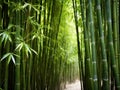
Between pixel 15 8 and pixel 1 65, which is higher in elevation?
pixel 15 8

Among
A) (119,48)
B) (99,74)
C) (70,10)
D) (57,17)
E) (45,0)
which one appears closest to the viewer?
(119,48)

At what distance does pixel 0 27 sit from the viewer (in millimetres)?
2770

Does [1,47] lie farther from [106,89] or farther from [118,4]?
[118,4]

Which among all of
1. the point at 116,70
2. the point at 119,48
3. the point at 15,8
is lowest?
the point at 116,70

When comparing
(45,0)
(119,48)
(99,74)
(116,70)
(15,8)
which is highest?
(45,0)

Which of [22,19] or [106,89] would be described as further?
[22,19]

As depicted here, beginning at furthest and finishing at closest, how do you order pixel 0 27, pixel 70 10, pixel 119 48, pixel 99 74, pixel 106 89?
1. pixel 70 10
2. pixel 99 74
3. pixel 119 48
4. pixel 0 27
5. pixel 106 89

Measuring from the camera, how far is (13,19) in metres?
2.82

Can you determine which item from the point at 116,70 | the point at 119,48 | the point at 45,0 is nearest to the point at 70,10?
the point at 45,0

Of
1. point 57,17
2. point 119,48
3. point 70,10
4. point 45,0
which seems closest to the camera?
point 119,48

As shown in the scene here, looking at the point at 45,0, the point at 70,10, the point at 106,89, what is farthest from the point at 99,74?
the point at 70,10

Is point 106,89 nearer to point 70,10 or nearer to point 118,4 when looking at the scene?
→ point 118,4

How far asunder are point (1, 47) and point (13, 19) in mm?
412

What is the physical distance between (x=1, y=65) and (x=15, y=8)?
2.65 feet
